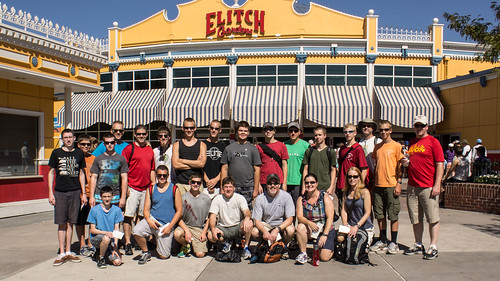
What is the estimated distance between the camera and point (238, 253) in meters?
5.76

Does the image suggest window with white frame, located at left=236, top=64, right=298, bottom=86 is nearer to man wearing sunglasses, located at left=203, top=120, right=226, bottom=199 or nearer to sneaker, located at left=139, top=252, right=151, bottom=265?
man wearing sunglasses, located at left=203, top=120, right=226, bottom=199

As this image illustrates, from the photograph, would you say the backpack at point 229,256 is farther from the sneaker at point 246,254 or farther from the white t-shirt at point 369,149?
the white t-shirt at point 369,149

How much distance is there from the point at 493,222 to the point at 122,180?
23.9 feet

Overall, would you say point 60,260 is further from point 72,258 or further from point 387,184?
point 387,184

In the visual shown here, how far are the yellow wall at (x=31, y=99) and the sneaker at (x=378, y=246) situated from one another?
30.7 ft

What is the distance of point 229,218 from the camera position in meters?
5.84

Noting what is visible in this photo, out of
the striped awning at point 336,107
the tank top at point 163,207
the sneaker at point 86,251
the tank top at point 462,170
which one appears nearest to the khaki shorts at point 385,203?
the tank top at point 163,207

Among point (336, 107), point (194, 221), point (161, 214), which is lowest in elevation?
point (194, 221)

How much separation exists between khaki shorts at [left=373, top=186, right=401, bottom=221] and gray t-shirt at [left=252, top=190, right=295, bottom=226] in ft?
4.39

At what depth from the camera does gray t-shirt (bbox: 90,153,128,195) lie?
5.82 meters

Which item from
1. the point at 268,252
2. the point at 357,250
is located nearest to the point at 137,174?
the point at 268,252

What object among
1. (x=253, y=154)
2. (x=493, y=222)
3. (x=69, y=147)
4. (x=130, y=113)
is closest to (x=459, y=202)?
(x=493, y=222)

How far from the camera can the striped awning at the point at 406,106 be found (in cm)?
1870

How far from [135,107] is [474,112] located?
15.6 meters
